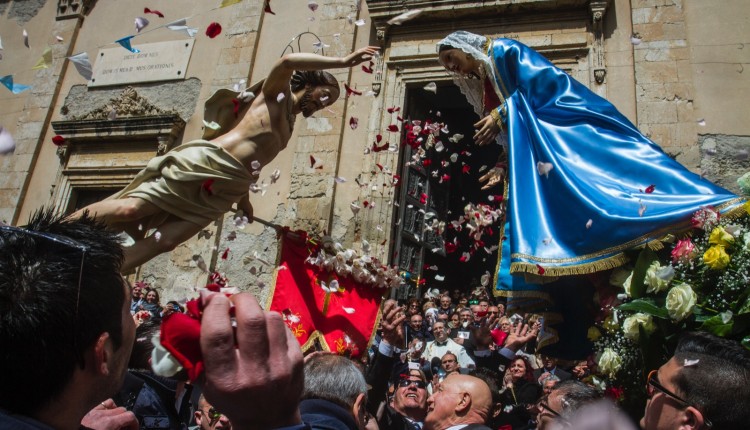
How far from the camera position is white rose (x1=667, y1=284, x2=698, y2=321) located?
225 cm

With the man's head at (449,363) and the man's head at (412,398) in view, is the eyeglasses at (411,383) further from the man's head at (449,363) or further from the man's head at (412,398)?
the man's head at (449,363)

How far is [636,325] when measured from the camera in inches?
94.9

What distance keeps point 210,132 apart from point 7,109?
760cm

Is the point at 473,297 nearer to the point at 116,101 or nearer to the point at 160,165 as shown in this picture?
the point at 160,165

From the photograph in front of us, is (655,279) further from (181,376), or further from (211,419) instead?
(211,419)

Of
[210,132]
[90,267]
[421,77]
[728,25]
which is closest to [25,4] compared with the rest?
[421,77]

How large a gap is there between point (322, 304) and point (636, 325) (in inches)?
97.7

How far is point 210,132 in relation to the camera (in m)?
4.34

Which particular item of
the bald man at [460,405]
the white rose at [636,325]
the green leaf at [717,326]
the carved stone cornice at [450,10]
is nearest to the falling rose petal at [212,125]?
the bald man at [460,405]

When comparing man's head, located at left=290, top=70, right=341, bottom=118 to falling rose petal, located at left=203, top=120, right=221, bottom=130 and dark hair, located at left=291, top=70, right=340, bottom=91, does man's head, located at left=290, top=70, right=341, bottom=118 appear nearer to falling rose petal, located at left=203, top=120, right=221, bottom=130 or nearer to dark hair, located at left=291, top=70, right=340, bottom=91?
dark hair, located at left=291, top=70, right=340, bottom=91

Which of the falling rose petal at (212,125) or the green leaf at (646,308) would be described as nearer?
the green leaf at (646,308)

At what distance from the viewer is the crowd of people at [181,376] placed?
992 mm

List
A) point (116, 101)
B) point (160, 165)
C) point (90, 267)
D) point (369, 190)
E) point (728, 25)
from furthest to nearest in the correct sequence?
point (116, 101)
point (369, 190)
point (728, 25)
point (160, 165)
point (90, 267)

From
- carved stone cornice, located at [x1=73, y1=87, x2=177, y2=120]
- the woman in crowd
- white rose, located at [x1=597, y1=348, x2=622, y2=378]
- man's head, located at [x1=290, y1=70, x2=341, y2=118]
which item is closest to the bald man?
white rose, located at [x1=597, y1=348, x2=622, y2=378]
